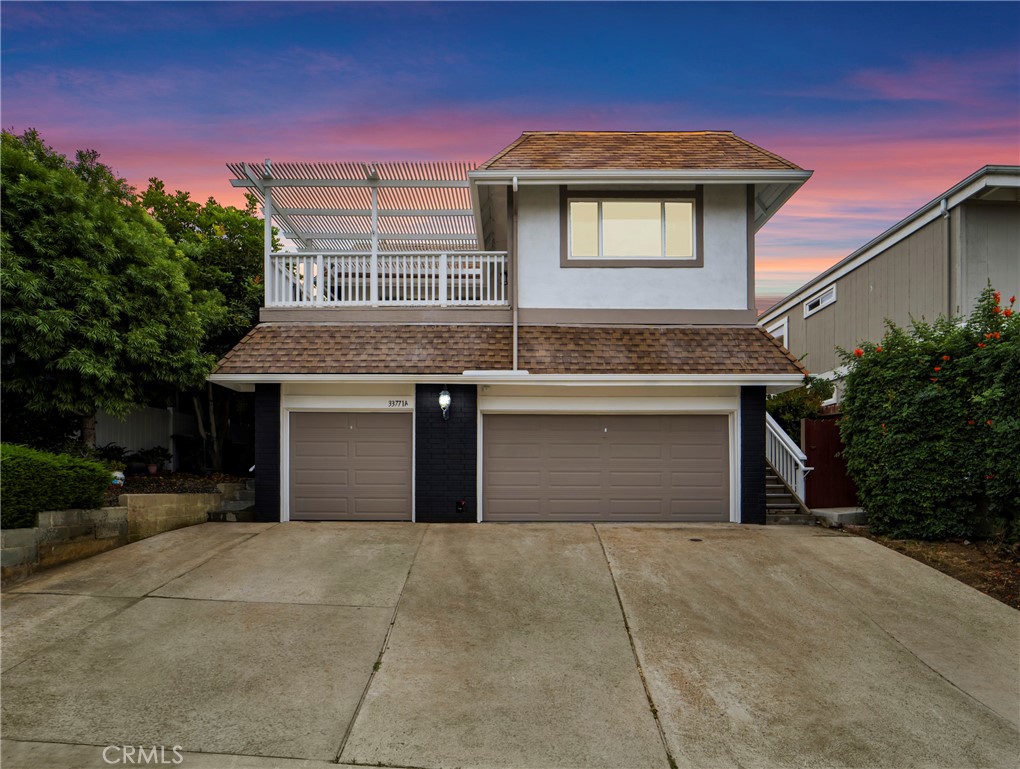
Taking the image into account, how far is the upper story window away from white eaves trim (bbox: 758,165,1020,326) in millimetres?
5195

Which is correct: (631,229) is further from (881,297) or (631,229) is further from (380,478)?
(881,297)

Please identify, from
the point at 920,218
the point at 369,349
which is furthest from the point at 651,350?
the point at 920,218

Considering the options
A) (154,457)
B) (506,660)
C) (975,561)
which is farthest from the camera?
(154,457)

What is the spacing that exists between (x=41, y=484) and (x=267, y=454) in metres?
3.29

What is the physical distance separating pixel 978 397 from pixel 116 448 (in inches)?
556

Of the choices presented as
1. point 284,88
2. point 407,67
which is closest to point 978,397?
point 407,67

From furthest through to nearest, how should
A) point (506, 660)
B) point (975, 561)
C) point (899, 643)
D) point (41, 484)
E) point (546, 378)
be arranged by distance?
point (546, 378) → point (975, 561) → point (41, 484) → point (899, 643) → point (506, 660)

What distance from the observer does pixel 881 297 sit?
1430 centimetres

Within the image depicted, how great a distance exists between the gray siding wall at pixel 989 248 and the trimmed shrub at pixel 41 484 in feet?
48.9

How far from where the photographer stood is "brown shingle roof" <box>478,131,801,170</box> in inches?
412

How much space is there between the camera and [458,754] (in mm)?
3957

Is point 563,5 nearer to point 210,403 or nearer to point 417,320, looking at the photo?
point 417,320

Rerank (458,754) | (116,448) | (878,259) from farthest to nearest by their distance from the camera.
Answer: (878,259)
(116,448)
(458,754)

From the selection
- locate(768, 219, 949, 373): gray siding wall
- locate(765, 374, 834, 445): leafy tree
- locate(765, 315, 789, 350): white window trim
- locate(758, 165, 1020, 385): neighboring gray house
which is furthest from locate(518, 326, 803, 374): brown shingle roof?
locate(765, 315, 789, 350): white window trim
